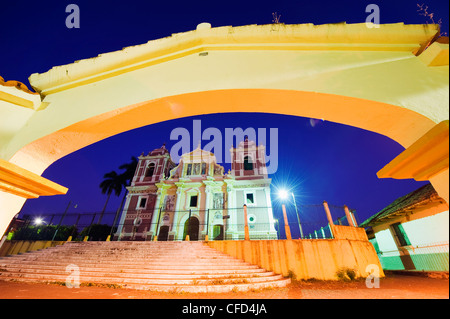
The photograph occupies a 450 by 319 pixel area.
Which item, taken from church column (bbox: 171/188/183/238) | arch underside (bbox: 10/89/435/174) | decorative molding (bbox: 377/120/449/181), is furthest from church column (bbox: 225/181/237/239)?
decorative molding (bbox: 377/120/449/181)

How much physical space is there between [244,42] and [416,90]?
1842 millimetres

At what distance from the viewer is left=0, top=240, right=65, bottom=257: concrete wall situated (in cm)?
1118

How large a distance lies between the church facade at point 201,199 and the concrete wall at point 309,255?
25.2ft

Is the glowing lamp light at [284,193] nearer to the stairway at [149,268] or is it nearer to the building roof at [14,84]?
the stairway at [149,268]

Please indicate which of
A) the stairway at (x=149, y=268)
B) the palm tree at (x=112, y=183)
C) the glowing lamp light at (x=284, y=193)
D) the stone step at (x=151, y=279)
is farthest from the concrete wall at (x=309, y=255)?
the palm tree at (x=112, y=183)

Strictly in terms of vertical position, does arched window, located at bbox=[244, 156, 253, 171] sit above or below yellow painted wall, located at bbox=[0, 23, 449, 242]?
above

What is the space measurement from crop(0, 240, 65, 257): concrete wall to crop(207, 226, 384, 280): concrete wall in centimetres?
1137

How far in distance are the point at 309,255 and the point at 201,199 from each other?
1271 cm

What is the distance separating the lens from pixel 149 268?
22.7 feet

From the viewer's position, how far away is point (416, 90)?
1.61 meters

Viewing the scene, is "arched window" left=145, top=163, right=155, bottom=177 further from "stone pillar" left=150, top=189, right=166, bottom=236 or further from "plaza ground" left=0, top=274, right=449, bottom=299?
"plaza ground" left=0, top=274, right=449, bottom=299

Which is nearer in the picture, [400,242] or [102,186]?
[400,242]

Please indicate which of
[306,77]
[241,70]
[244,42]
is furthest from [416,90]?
[244,42]
